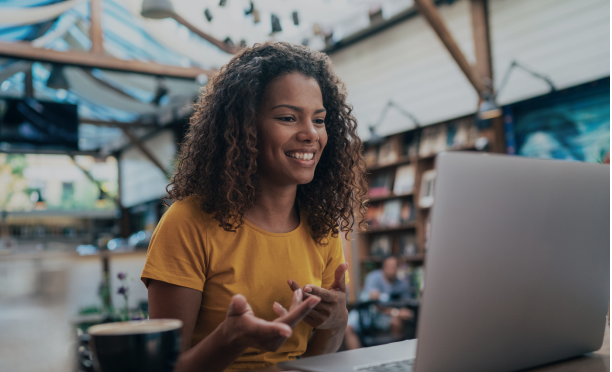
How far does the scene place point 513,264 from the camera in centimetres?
76

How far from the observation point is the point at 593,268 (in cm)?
89

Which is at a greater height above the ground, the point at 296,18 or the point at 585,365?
the point at 296,18

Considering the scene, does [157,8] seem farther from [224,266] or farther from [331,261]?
[224,266]

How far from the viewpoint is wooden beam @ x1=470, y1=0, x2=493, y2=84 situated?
5.61 metres

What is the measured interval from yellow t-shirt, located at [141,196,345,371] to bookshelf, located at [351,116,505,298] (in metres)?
4.60

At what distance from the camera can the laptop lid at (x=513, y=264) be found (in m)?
0.68

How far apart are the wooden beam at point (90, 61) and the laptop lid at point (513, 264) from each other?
608cm

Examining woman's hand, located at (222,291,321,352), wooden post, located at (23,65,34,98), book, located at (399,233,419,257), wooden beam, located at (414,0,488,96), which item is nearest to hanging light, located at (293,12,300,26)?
wooden beam, located at (414,0,488,96)

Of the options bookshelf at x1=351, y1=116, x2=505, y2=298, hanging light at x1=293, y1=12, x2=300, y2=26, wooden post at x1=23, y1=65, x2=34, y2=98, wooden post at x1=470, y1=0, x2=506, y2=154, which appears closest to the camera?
hanging light at x1=293, y1=12, x2=300, y2=26

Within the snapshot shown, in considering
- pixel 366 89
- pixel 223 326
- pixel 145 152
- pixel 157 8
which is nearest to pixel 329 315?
pixel 223 326

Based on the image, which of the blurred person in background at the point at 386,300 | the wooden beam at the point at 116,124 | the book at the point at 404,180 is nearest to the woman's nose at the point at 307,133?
the blurred person in background at the point at 386,300

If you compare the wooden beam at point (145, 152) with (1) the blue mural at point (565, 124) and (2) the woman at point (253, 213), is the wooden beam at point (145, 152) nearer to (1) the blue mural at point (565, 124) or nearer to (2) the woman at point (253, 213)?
(1) the blue mural at point (565, 124)

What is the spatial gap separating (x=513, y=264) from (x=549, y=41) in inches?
197

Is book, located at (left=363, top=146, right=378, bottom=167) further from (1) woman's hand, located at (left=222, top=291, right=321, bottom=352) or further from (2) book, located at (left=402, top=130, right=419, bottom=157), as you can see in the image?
(1) woman's hand, located at (left=222, top=291, right=321, bottom=352)
